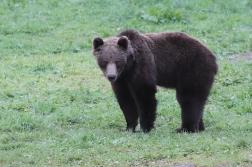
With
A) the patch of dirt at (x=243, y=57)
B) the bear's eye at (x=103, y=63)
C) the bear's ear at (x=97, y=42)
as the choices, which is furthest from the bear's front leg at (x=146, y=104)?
the patch of dirt at (x=243, y=57)

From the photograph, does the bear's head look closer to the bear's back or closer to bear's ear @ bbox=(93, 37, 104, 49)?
bear's ear @ bbox=(93, 37, 104, 49)

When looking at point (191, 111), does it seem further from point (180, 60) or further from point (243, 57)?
point (243, 57)

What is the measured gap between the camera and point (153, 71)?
30.6ft

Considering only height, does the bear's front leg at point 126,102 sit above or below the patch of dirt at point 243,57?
above

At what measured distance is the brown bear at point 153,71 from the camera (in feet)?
29.7

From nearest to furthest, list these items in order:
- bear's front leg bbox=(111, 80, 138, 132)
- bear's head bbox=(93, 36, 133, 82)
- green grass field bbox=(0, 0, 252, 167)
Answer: green grass field bbox=(0, 0, 252, 167) → bear's head bbox=(93, 36, 133, 82) → bear's front leg bbox=(111, 80, 138, 132)

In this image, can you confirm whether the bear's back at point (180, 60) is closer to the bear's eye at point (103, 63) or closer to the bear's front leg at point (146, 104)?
the bear's front leg at point (146, 104)

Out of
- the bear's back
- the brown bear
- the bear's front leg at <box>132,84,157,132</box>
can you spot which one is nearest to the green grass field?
the bear's front leg at <box>132,84,157,132</box>

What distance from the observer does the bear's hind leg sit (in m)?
9.38

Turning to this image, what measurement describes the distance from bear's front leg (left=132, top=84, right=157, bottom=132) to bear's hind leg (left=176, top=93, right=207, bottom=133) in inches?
20.3

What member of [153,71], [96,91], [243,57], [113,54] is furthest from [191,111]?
[243,57]

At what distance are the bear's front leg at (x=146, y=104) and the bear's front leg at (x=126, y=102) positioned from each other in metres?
0.24

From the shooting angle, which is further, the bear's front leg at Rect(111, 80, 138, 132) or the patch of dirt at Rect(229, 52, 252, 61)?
the patch of dirt at Rect(229, 52, 252, 61)

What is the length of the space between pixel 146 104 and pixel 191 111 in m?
0.76
